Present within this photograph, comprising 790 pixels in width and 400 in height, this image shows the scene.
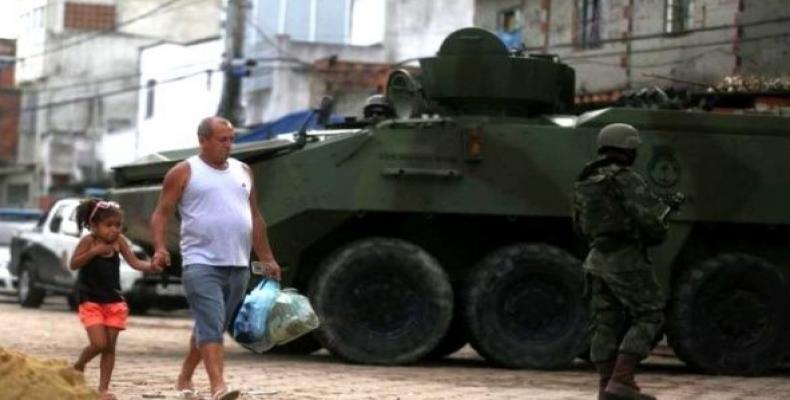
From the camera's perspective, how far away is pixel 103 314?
11.0m

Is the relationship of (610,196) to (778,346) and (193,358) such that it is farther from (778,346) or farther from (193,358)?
(778,346)

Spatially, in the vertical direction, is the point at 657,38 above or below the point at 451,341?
above

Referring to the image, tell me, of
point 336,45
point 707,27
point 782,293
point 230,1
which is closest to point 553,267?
point 782,293

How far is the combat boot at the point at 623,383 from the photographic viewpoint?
10516 mm

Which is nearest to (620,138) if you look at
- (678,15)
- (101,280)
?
(101,280)

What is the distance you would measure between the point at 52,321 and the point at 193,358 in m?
12.4

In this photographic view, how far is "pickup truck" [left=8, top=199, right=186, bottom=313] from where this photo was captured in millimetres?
25500

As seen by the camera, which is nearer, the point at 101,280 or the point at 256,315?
the point at 256,315

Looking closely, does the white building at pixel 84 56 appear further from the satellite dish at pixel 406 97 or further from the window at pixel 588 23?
the satellite dish at pixel 406 97

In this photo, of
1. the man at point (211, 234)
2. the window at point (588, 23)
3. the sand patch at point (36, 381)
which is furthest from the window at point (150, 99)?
the sand patch at point (36, 381)

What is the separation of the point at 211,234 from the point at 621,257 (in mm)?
2284

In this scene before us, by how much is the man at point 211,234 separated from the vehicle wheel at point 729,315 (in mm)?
5051

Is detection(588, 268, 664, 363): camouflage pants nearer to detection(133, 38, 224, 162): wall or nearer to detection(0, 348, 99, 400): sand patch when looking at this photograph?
detection(0, 348, 99, 400): sand patch

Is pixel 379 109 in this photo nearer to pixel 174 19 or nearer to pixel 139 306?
pixel 139 306
